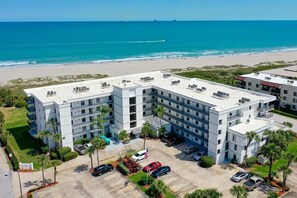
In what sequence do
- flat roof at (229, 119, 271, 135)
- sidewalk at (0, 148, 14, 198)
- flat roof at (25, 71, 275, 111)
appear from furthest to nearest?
1. flat roof at (25, 71, 275, 111)
2. flat roof at (229, 119, 271, 135)
3. sidewalk at (0, 148, 14, 198)

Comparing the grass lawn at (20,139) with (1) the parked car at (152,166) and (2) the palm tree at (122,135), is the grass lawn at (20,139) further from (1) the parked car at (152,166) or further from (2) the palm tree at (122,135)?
(1) the parked car at (152,166)

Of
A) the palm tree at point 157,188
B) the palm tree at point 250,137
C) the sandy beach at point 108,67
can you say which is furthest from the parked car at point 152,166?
the sandy beach at point 108,67

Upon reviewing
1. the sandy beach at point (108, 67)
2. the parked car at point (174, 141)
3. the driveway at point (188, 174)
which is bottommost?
the driveway at point (188, 174)

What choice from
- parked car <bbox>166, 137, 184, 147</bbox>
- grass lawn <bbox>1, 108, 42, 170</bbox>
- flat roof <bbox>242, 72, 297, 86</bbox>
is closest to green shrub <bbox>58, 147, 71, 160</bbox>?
grass lawn <bbox>1, 108, 42, 170</bbox>

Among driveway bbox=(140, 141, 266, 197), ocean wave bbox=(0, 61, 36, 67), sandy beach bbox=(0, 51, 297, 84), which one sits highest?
Answer: ocean wave bbox=(0, 61, 36, 67)

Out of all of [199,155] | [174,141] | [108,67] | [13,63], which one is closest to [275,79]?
[174,141]

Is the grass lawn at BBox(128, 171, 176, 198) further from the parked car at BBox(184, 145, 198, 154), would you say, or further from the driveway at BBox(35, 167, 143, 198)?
the parked car at BBox(184, 145, 198, 154)

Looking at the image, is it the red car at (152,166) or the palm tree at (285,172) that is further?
the red car at (152,166)

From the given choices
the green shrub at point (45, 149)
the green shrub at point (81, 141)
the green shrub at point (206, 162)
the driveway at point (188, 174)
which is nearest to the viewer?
the driveway at point (188, 174)

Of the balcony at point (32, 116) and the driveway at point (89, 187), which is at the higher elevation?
the balcony at point (32, 116)
